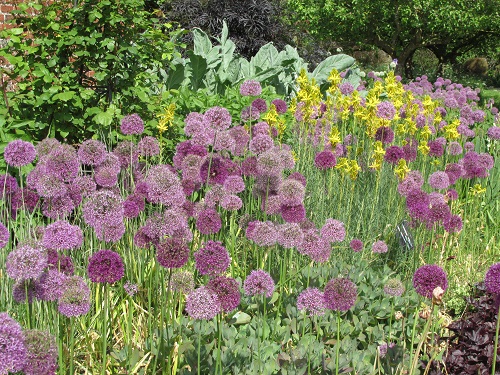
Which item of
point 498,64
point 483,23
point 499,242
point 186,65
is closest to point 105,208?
point 499,242

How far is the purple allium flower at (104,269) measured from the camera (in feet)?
5.98

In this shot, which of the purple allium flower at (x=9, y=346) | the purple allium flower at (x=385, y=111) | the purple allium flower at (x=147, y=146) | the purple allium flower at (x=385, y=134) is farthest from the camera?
the purple allium flower at (x=385, y=134)

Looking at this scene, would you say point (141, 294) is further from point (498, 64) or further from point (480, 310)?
point (498, 64)

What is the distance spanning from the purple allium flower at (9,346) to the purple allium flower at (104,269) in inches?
21.2

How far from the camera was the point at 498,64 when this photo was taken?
33.8 metres

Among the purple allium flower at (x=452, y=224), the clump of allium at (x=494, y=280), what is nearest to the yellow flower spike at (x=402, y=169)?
the purple allium flower at (x=452, y=224)

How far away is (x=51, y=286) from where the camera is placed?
1716 millimetres

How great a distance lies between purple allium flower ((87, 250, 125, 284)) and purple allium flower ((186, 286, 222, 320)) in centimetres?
24

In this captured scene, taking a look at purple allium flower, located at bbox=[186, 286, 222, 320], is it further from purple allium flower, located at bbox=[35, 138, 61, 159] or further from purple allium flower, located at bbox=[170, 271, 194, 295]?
purple allium flower, located at bbox=[35, 138, 61, 159]

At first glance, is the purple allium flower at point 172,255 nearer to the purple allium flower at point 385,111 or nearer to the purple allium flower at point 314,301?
the purple allium flower at point 314,301

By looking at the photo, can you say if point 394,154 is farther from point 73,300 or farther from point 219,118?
point 73,300

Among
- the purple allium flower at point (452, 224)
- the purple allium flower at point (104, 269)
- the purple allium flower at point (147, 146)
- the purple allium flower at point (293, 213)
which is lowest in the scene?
the purple allium flower at point (452, 224)

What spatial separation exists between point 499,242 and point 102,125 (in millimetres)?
3075

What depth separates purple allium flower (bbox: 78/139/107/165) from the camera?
2.82 metres
